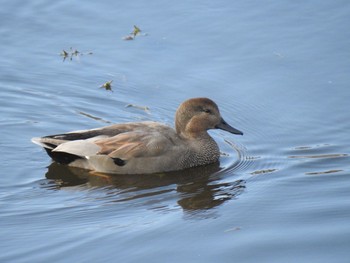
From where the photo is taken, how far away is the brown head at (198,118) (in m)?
11.1

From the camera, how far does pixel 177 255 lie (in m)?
7.85

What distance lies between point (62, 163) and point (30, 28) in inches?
154

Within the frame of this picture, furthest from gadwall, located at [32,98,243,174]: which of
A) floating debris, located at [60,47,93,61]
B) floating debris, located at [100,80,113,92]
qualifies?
floating debris, located at [60,47,93,61]

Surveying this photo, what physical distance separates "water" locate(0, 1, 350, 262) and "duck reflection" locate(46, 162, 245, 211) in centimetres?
2

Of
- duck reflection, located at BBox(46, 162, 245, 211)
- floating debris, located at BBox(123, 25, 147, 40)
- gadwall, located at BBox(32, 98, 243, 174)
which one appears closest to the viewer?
duck reflection, located at BBox(46, 162, 245, 211)

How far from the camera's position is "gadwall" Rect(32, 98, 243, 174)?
1075 cm

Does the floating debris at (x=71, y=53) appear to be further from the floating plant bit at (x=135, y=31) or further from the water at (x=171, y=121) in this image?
the floating plant bit at (x=135, y=31)

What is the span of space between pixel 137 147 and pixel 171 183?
775 mm

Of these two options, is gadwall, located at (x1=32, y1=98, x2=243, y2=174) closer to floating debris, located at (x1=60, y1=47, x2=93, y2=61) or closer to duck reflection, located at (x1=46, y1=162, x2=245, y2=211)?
duck reflection, located at (x1=46, y1=162, x2=245, y2=211)

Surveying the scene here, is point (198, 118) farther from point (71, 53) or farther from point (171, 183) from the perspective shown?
point (71, 53)

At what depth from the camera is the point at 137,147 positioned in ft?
Result: 35.5

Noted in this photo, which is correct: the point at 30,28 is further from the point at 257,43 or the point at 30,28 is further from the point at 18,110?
the point at 257,43

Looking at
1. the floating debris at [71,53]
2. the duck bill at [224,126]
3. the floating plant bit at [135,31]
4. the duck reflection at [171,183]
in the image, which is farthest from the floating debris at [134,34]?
the duck reflection at [171,183]

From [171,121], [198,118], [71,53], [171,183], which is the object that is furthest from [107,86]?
[171,183]
